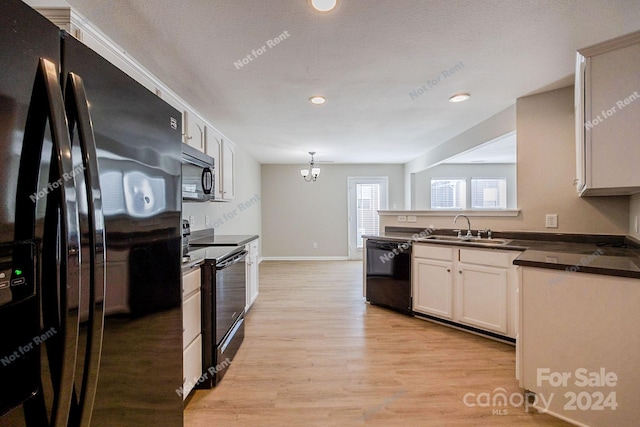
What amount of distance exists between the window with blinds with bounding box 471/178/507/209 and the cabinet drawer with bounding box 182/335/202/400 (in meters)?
6.94

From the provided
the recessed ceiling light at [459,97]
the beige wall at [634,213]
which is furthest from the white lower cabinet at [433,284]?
the recessed ceiling light at [459,97]

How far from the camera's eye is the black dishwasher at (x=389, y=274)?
3260mm

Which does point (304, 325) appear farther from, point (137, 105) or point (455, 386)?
point (137, 105)

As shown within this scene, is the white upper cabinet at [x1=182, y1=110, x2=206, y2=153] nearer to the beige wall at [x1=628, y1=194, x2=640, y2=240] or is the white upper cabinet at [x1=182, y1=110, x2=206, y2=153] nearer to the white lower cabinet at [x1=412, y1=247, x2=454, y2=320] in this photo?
the white lower cabinet at [x1=412, y1=247, x2=454, y2=320]

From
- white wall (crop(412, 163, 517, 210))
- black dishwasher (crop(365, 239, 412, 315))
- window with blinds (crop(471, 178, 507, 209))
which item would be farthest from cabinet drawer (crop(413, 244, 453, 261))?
window with blinds (crop(471, 178, 507, 209))

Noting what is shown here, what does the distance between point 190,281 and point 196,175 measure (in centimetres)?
96

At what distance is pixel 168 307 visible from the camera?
3.61 feet

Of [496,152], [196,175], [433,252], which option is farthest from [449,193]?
[196,175]

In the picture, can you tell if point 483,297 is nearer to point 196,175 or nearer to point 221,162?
point 196,175

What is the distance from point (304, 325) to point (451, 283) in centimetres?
156

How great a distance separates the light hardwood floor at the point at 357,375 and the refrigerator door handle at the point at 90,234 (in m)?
1.31

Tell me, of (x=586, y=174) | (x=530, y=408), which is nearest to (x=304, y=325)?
(x=530, y=408)

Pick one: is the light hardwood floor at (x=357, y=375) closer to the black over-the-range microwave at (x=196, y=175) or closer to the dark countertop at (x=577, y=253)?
the dark countertop at (x=577, y=253)

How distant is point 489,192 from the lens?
704 centimetres
